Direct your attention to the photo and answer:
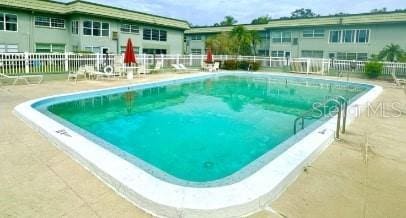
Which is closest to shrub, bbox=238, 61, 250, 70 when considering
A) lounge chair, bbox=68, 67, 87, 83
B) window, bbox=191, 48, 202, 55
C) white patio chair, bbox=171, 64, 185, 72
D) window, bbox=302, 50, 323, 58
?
white patio chair, bbox=171, 64, 185, 72

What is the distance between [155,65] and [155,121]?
42.8 feet

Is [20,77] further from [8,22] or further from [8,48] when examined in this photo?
[8,22]

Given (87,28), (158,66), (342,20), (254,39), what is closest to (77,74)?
(158,66)

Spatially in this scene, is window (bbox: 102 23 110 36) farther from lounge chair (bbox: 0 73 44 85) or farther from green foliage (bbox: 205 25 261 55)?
lounge chair (bbox: 0 73 44 85)

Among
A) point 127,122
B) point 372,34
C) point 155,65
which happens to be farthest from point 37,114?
point 372,34

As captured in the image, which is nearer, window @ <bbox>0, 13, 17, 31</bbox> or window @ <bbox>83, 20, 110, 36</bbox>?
window @ <bbox>0, 13, 17, 31</bbox>

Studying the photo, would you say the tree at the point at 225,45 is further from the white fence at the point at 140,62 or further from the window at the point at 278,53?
the white fence at the point at 140,62

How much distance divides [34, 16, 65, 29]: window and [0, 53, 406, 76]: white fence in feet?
37.1

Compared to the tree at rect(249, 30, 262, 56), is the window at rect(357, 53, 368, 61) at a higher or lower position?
lower

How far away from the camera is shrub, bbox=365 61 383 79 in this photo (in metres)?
19.6

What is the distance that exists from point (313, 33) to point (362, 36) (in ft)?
15.9

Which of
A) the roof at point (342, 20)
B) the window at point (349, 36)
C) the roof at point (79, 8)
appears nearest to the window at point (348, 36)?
the window at point (349, 36)

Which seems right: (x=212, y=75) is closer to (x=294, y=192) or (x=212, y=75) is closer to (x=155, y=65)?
(x=155, y=65)

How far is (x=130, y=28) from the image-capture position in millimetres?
30578
